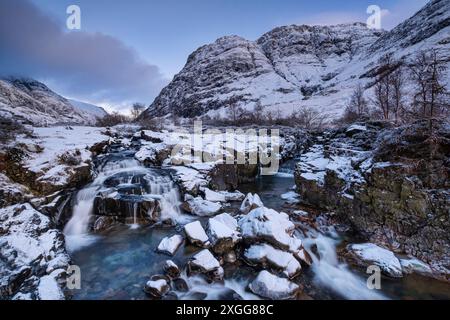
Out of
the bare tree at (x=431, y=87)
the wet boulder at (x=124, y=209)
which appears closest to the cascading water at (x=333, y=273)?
the bare tree at (x=431, y=87)

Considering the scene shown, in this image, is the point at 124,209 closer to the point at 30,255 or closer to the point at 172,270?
the point at 30,255

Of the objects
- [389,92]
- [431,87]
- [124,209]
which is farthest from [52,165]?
[389,92]

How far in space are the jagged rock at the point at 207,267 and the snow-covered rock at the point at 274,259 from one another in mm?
1119

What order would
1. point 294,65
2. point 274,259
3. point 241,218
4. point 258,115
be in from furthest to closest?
point 294,65
point 258,115
point 241,218
point 274,259

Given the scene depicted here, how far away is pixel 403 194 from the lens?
8.65 m

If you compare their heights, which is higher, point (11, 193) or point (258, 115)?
point (258, 115)

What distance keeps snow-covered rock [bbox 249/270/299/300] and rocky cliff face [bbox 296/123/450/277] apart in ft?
15.7

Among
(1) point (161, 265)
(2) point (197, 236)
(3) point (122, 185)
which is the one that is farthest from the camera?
(3) point (122, 185)

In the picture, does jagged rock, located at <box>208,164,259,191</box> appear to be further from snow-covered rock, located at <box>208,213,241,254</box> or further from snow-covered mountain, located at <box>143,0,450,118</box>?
snow-covered mountain, located at <box>143,0,450,118</box>

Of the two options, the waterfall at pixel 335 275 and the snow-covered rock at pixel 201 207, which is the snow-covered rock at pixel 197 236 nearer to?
the snow-covered rock at pixel 201 207

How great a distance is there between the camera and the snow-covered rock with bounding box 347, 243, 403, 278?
728 centimetres

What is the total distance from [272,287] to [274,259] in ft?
3.47
